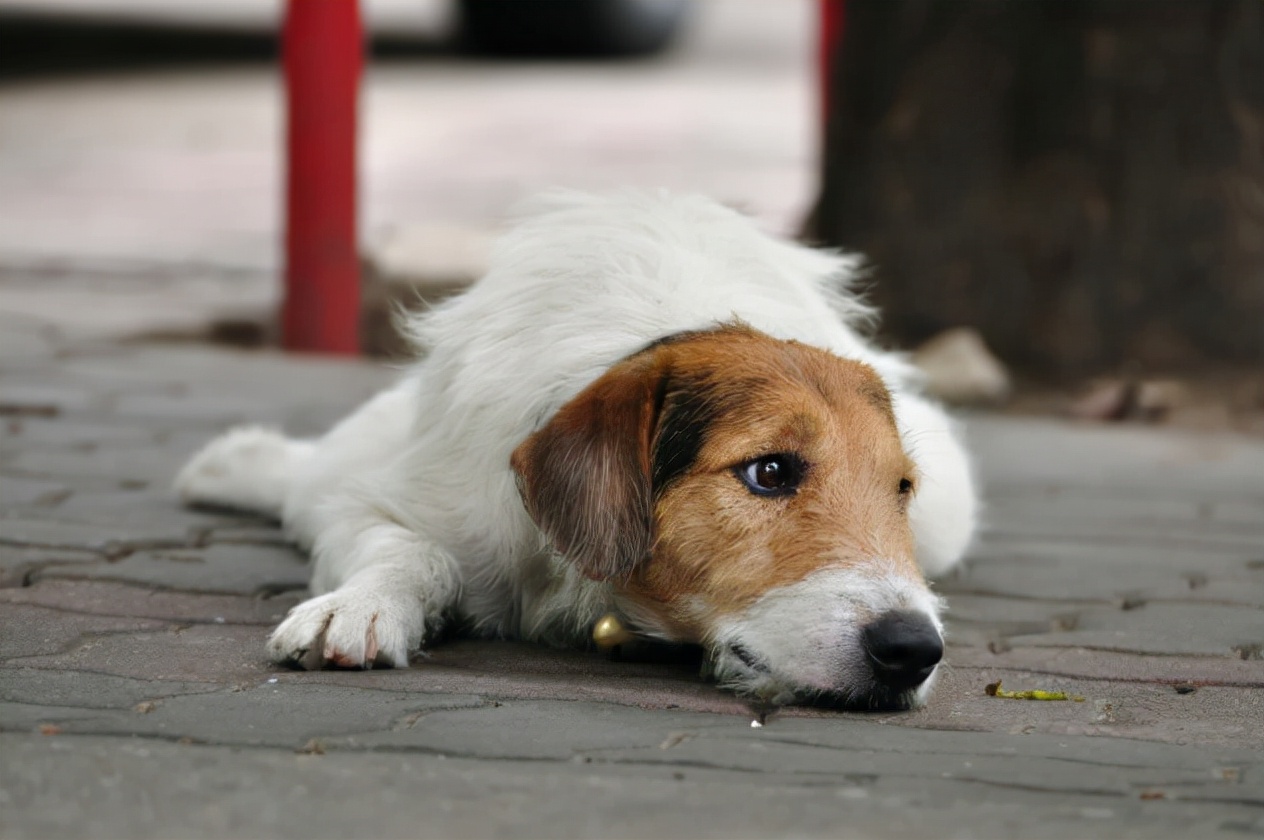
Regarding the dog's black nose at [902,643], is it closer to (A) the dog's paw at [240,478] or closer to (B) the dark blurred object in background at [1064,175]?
(A) the dog's paw at [240,478]

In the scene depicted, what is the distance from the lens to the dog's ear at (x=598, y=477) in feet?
11.5

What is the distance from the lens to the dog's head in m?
3.36

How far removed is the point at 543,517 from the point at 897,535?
747 millimetres

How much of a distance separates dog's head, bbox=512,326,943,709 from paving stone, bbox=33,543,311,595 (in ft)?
3.96

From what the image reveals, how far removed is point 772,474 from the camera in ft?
11.5

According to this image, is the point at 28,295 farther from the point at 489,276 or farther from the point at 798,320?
the point at 798,320

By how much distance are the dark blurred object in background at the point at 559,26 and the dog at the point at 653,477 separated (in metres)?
17.2

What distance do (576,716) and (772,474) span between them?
0.65 meters

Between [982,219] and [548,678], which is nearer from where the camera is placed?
[548,678]

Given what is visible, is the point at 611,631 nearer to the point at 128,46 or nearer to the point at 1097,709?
the point at 1097,709

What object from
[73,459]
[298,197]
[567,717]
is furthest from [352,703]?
[298,197]

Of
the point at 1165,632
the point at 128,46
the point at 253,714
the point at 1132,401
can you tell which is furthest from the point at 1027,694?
the point at 128,46

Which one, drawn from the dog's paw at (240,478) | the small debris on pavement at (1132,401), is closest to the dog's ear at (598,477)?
the dog's paw at (240,478)

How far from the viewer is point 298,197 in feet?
26.0
